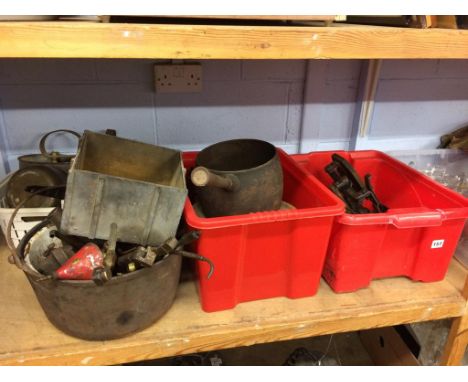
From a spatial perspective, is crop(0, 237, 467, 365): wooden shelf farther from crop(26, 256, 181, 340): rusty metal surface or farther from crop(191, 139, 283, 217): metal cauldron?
crop(191, 139, 283, 217): metal cauldron

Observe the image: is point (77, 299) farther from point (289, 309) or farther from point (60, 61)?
point (60, 61)

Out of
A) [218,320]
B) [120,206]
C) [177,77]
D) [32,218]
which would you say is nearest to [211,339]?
[218,320]

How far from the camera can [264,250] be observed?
0.76 meters

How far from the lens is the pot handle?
2.06ft

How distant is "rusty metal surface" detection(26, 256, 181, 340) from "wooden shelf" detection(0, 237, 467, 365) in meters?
0.03

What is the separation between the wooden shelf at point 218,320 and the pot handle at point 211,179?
0.27 meters

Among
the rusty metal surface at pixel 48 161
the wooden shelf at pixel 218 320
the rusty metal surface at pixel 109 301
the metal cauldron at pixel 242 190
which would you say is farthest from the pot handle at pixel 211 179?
the rusty metal surface at pixel 48 161

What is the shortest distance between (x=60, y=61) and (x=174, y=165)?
1.42ft

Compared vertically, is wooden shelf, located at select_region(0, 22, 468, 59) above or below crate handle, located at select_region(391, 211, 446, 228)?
above

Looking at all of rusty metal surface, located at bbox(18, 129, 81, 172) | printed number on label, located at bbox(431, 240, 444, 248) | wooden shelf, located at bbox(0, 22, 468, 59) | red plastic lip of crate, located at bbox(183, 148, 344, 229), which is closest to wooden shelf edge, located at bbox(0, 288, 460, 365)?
printed number on label, located at bbox(431, 240, 444, 248)

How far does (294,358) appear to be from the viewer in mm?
1182

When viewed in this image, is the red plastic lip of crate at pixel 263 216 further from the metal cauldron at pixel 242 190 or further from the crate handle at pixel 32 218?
the crate handle at pixel 32 218

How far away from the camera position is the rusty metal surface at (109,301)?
63 cm

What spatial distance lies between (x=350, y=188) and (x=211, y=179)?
0.40m
